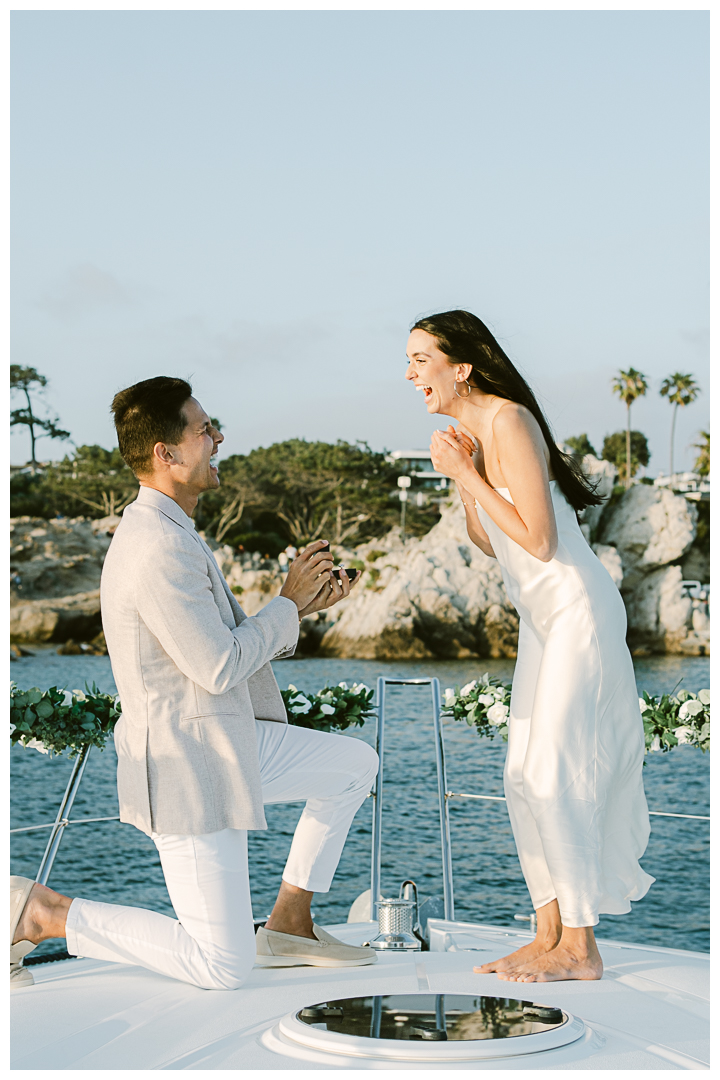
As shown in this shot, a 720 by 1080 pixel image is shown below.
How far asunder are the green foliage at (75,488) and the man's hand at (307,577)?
44611 mm

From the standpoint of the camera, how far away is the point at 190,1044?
6.73 feet

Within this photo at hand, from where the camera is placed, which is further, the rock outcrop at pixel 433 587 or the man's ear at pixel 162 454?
the rock outcrop at pixel 433 587

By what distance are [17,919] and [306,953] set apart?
801mm

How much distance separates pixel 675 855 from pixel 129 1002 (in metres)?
19.8

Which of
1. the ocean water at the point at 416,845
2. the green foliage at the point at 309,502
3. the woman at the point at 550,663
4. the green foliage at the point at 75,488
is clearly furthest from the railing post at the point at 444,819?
the green foliage at the point at 75,488

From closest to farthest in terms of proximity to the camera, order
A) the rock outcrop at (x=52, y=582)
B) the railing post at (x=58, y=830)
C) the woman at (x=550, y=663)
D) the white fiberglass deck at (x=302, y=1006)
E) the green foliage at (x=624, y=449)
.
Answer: the white fiberglass deck at (x=302, y=1006) → the woman at (x=550, y=663) → the railing post at (x=58, y=830) → the rock outcrop at (x=52, y=582) → the green foliage at (x=624, y=449)

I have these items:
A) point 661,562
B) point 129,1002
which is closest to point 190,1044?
point 129,1002

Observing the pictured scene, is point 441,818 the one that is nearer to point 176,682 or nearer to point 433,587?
point 176,682

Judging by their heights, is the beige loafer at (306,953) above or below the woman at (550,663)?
below

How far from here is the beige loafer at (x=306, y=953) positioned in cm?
276

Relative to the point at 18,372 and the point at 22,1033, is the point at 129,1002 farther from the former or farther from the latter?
the point at 18,372

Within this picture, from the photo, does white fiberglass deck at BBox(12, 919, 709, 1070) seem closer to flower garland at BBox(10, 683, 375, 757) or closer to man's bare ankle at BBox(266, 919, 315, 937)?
man's bare ankle at BBox(266, 919, 315, 937)

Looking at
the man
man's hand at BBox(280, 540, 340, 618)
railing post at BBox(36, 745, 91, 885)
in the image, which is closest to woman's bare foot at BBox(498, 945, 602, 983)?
the man

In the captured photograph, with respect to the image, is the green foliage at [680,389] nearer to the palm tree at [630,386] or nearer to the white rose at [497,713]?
the palm tree at [630,386]
